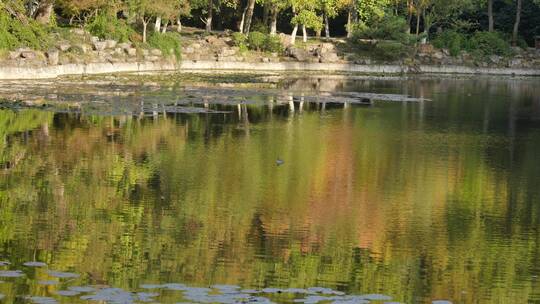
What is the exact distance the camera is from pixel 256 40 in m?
70.6

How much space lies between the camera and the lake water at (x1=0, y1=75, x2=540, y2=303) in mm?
12742

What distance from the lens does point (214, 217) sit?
1672 centimetres

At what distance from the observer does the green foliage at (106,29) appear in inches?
2249

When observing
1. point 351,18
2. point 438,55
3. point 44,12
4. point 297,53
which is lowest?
point 438,55

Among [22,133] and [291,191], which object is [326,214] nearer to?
[291,191]

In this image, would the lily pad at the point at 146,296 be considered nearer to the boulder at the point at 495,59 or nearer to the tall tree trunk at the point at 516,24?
the boulder at the point at 495,59

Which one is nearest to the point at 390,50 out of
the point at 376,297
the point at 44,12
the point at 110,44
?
the point at 110,44

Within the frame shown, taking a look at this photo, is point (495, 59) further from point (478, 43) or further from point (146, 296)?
point (146, 296)

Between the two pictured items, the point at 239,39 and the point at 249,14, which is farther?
the point at 249,14

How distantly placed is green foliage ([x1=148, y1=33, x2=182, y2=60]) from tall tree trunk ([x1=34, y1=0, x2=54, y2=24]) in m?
6.08

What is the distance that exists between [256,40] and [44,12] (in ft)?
58.0

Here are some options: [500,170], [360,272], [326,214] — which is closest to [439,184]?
[500,170]

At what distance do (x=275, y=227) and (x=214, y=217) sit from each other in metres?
1.07

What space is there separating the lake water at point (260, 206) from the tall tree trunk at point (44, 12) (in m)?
20.3
